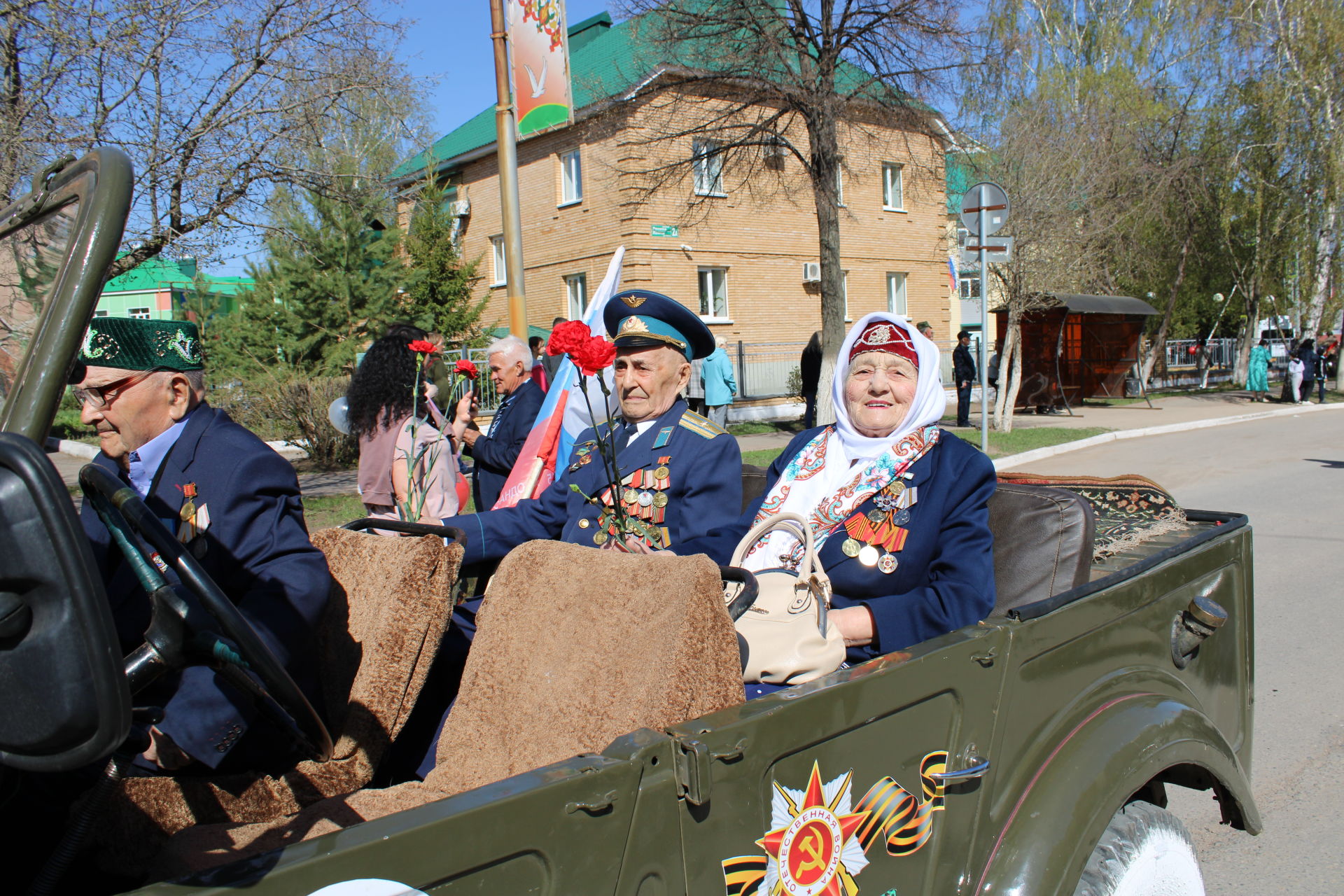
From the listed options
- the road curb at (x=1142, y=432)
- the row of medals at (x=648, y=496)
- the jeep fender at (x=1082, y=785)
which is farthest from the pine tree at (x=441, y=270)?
the jeep fender at (x=1082, y=785)

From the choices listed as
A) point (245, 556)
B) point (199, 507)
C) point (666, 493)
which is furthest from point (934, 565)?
Result: point (199, 507)

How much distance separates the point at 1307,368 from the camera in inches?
837

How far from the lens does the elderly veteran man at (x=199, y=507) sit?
6.29ft

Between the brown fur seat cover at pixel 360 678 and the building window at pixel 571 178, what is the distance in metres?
22.2

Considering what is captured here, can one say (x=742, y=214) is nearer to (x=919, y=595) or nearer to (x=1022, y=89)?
(x=1022, y=89)

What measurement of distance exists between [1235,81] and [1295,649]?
24.3 metres

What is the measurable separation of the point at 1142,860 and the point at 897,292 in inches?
1068

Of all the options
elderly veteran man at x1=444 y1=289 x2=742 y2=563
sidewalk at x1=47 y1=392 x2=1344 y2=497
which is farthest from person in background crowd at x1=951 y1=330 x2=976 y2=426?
elderly veteran man at x1=444 y1=289 x2=742 y2=563

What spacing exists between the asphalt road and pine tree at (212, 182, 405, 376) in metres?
13.0

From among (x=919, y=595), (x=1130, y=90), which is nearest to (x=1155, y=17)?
(x=1130, y=90)

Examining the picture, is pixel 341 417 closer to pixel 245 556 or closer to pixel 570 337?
pixel 570 337

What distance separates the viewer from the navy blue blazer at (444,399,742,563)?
9.68 feet

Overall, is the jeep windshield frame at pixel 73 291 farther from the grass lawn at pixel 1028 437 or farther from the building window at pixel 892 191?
the building window at pixel 892 191

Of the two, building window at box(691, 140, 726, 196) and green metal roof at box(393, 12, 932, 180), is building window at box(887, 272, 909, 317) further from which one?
building window at box(691, 140, 726, 196)
